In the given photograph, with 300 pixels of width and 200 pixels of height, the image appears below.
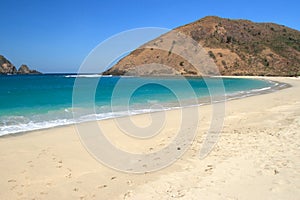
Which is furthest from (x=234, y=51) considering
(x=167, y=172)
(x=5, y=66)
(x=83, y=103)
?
(x=5, y=66)

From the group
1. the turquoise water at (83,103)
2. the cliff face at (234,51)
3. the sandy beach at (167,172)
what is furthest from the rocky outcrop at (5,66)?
the sandy beach at (167,172)

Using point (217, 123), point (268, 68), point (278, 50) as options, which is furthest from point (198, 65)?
point (217, 123)

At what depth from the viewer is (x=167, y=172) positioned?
18.9 feet

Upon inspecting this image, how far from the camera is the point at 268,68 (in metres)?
91.4

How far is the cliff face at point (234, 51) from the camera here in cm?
9331

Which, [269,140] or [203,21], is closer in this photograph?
[269,140]

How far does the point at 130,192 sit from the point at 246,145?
12.2 ft

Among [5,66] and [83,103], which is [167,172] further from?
[5,66]

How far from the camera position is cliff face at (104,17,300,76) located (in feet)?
→ 306

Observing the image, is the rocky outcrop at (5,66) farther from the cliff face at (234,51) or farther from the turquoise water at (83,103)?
the turquoise water at (83,103)

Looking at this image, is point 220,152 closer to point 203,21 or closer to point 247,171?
point 247,171

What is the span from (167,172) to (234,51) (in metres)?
100

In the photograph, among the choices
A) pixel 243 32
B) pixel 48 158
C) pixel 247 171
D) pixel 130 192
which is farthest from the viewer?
pixel 243 32

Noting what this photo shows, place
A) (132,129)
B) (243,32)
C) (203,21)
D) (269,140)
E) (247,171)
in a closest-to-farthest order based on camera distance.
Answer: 1. (247,171)
2. (269,140)
3. (132,129)
4. (243,32)
5. (203,21)
